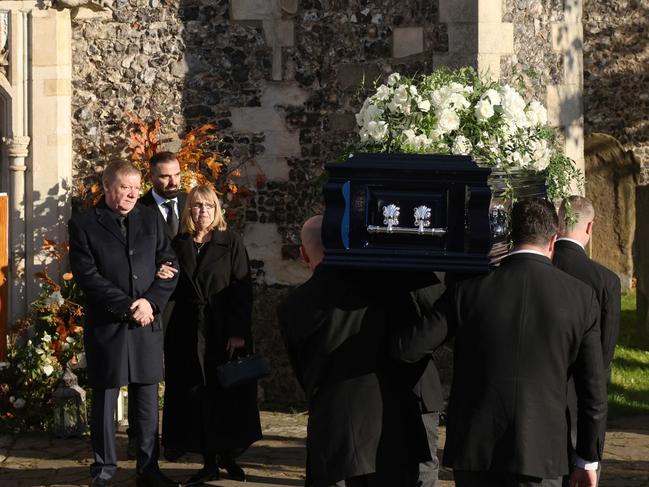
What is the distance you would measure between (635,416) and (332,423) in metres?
4.81

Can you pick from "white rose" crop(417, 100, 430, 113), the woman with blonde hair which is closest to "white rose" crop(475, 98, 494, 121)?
"white rose" crop(417, 100, 430, 113)

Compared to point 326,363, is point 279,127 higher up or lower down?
higher up

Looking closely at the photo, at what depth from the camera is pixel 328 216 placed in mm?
4785

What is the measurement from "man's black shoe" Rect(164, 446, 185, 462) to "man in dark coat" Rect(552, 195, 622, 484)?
2.79 metres

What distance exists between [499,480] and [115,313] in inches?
117

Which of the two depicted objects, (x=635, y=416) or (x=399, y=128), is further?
(x=635, y=416)

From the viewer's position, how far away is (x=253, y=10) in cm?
949

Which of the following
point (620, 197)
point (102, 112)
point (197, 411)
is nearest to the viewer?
point (197, 411)

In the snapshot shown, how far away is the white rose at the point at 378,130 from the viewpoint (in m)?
6.08

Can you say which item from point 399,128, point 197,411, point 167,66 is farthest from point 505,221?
point 167,66

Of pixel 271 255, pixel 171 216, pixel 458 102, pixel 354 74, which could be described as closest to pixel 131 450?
pixel 171 216

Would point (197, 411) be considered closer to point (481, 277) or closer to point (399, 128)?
point (399, 128)

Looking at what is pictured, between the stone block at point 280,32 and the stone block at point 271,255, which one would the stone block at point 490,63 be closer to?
the stone block at point 280,32

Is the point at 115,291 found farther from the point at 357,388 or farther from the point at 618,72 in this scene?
the point at 618,72
